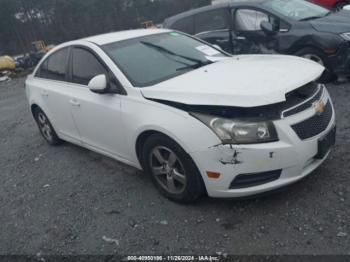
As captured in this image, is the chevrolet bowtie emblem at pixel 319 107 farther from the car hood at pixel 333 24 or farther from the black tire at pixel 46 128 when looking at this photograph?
the black tire at pixel 46 128

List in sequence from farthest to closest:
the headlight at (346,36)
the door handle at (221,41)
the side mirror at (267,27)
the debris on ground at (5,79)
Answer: the debris on ground at (5,79)
the door handle at (221,41)
the side mirror at (267,27)
the headlight at (346,36)

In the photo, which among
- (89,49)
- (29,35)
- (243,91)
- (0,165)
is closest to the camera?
(243,91)

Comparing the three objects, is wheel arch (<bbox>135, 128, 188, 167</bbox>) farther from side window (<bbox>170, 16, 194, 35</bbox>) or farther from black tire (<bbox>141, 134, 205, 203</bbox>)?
side window (<bbox>170, 16, 194, 35</bbox>)

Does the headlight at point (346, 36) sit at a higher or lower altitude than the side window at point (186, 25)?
lower

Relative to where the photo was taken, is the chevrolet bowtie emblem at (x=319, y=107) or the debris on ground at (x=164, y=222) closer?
the chevrolet bowtie emblem at (x=319, y=107)

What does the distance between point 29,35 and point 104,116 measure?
3520 centimetres

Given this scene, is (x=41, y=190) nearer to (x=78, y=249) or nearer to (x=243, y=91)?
(x=78, y=249)

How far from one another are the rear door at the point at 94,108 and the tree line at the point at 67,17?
103 ft

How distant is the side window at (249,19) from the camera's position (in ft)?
21.9

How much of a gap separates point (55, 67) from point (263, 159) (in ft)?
10.7

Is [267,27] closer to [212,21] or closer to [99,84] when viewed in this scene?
[212,21]

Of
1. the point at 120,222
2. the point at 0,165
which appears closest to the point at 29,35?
the point at 0,165

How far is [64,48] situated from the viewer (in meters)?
4.79

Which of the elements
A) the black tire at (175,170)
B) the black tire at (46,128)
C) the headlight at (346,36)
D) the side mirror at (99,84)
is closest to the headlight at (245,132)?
the black tire at (175,170)
